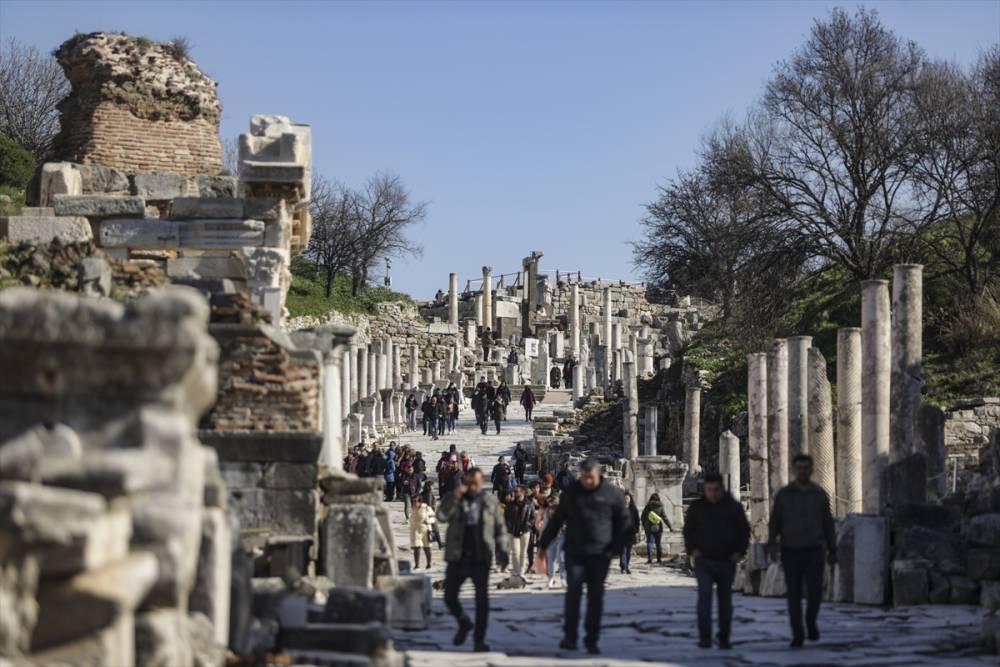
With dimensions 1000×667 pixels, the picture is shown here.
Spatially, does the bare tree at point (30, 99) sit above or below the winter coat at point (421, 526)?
above

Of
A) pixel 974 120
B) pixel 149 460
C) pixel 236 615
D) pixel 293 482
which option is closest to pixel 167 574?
pixel 149 460

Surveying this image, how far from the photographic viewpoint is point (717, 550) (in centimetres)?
1167

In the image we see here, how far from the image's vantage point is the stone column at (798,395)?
782 inches

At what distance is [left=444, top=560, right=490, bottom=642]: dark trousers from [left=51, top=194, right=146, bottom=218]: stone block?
9.32 meters

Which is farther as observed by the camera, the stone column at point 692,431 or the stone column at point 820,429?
the stone column at point 692,431

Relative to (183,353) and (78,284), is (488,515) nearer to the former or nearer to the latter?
(183,353)

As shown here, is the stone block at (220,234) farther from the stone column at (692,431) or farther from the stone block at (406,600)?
the stone column at (692,431)

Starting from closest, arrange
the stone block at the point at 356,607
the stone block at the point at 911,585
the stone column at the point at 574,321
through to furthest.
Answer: the stone block at the point at 356,607, the stone block at the point at 911,585, the stone column at the point at 574,321

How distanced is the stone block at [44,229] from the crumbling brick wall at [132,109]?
4.09 metres

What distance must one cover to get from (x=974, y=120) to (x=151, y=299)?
1268 inches

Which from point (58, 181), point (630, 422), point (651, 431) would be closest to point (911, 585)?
point (58, 181)

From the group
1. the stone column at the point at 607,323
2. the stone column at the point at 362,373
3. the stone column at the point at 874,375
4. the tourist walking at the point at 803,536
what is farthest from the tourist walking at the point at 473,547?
the stone column at the point at 607,323

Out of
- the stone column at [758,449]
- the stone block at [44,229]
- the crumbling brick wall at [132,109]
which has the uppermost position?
the crumbling brick wall at [132,109]

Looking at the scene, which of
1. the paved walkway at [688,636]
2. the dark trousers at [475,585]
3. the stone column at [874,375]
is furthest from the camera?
the stone column at [874,375]
